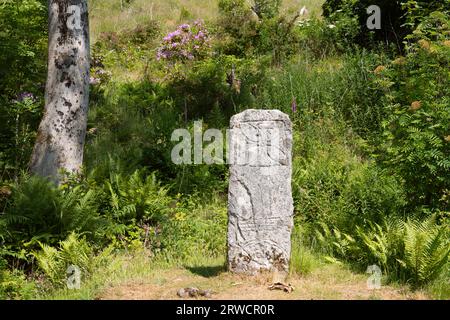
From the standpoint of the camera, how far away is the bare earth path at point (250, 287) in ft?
16.6

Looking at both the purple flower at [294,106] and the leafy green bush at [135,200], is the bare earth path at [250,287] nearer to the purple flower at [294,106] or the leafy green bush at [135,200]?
the leafy green bush at [135,200]

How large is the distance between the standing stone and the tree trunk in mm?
3165

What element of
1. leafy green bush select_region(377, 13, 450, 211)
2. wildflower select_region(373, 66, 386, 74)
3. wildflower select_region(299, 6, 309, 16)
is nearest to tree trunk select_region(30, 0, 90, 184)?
wildflower select_region(373, 66, 386, 74)

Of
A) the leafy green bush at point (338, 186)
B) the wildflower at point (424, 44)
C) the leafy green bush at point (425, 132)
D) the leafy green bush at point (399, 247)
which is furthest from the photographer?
the leafy green bush at point (338, 186)

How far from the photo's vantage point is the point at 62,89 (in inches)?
303

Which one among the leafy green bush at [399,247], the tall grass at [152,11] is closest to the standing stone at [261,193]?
the leafy green bush at [399,247]

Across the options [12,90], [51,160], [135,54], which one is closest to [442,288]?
A: [51,160]

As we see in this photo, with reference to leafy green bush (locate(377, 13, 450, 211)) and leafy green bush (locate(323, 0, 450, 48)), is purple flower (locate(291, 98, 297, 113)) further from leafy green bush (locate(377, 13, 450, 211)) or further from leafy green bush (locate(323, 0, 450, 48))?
leafy green bush (locate(377, 13, 450, 211))

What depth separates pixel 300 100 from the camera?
10320 mm

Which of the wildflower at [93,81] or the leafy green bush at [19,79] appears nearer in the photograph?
the leafy green bush at [19,79]

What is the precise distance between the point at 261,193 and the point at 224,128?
436 cm

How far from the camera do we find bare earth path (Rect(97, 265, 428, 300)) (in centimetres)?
507

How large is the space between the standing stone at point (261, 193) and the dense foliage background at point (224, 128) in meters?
0.43

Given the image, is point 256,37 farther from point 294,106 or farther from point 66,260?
point 66,260
